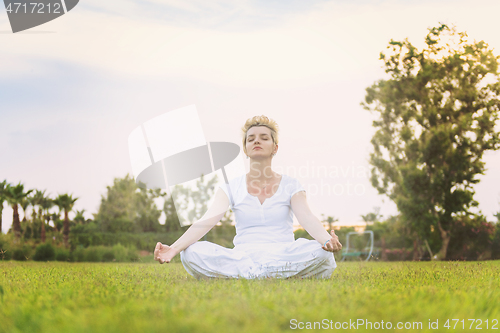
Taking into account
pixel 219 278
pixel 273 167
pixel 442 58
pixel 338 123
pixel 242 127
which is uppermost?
pixel 442 58

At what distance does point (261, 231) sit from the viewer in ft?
17.4

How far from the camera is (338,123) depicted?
1645 centimetres

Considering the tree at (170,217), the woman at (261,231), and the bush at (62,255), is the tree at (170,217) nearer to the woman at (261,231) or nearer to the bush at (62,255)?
the bush at (62,255)

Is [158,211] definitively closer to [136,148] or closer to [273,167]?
[136,148]

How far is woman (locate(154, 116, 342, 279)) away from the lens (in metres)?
4.97

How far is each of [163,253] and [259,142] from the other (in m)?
1.74

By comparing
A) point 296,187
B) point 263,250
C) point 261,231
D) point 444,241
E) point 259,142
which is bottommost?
point 444,241

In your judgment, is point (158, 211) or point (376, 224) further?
point (158, 211)

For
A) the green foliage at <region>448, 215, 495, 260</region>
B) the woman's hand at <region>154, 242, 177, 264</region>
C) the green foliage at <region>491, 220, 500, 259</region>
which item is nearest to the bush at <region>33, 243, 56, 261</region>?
the woman's hand at <region>154, 242, 177, 264</region>

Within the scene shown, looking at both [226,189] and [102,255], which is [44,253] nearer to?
[102,255]

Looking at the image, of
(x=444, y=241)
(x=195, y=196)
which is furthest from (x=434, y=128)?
(x=195, y=196)

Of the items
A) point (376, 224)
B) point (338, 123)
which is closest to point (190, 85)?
point (338, 123)

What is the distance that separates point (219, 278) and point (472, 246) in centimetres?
2085

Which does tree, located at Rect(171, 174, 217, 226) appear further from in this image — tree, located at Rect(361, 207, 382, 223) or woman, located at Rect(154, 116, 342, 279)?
woman, located at Rect(154, 116, 342, 279)
